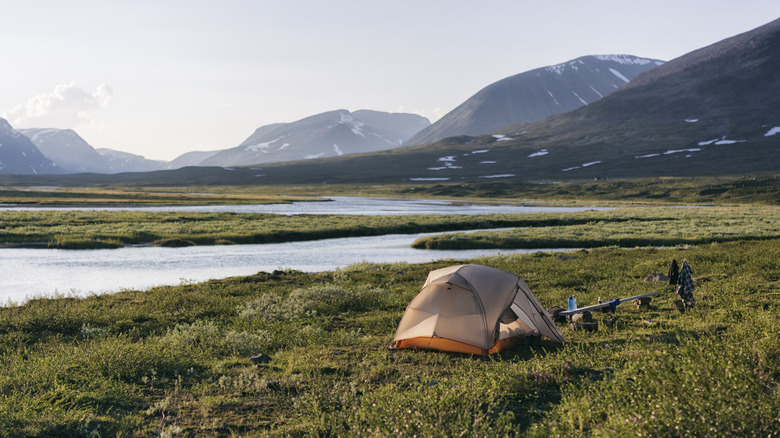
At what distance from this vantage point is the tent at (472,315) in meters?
13.0

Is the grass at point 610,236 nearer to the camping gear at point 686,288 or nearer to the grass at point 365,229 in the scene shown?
the grass at point 365,229

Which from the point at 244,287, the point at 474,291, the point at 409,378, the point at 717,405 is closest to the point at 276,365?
the point at 409,378

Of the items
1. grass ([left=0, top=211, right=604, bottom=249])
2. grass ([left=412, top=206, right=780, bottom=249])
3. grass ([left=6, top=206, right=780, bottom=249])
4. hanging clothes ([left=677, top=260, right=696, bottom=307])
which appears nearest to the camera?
hanging clothes ([left=677, top=260, right=696, bottom=307])

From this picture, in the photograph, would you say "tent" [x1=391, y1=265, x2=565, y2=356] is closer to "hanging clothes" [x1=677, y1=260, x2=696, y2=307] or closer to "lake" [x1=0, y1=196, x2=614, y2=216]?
"hanging clothes" [x1=677, y1=260, x2=696, y2=307]

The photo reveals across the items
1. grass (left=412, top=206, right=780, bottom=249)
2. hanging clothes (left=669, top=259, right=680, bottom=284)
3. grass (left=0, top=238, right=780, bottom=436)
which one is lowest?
grass (left=412, top=206, right=780, bottom=249)

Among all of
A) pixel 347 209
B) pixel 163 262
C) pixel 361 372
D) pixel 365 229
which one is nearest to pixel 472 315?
pixel 361 372

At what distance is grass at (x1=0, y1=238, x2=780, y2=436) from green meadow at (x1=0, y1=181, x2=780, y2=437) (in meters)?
0.05

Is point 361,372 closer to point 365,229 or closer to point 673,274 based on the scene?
point 673,274

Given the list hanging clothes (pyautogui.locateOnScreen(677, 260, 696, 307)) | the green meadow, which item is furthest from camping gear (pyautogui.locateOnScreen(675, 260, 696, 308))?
the green meadow

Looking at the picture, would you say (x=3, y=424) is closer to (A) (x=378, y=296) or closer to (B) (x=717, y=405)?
(B) (x=717, y=405)

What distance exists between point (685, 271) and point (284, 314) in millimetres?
12614

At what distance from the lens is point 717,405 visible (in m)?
6.55

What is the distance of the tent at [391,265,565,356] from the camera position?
42.8 ft

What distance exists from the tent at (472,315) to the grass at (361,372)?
460mm
